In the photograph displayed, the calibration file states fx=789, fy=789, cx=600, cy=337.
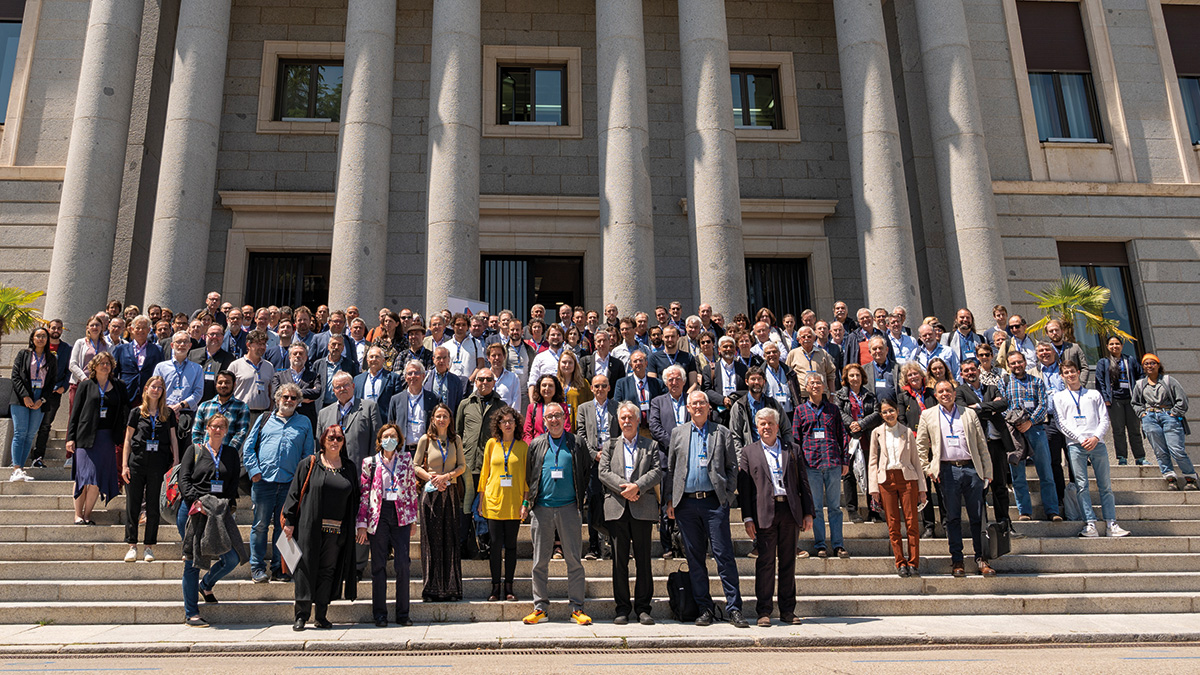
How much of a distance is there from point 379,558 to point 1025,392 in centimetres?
852

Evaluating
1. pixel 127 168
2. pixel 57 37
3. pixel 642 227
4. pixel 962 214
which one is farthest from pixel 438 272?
pixel 57 37

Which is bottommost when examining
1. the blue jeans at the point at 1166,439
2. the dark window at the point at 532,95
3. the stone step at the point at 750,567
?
the stone step at the point at 750,567

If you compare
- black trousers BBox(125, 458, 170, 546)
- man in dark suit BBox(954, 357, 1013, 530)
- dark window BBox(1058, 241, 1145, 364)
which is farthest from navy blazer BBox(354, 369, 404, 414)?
dark window BBox(1058, 241, 1145, 364)

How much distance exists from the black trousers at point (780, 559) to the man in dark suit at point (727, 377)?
207 cm

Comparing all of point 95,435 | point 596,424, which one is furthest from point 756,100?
point 95,435

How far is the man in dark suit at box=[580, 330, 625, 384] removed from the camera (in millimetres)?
10727

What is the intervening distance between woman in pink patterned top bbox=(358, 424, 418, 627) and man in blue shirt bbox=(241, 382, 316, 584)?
3.16ft

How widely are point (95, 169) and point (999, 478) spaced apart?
16619mm

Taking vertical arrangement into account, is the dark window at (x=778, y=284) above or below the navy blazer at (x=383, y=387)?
above

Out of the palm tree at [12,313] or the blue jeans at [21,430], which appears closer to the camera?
the blue jeans at [21,430]

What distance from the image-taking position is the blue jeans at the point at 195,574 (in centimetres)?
785

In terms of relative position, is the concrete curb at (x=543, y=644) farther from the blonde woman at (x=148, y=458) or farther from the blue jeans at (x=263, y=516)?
the blonde woman at (x=148, y=458)

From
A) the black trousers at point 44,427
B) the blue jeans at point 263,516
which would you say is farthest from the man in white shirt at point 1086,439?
the black trousers at point 44,427

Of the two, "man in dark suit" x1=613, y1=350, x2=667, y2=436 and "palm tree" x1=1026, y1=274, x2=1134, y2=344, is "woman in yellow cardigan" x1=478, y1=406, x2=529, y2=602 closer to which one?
"man in dark suit" x1=613, y1=350, x2=667, y2=436
